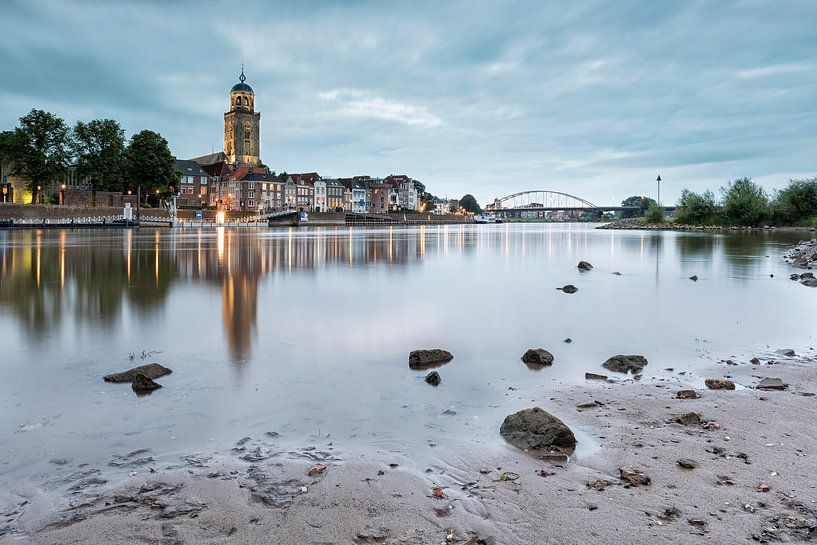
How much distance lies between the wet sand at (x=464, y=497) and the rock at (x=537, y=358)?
3.25m

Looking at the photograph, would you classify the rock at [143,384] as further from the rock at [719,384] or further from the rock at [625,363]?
the rock at [719,384]

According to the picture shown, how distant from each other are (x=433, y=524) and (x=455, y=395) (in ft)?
11.5

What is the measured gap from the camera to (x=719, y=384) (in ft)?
27.5

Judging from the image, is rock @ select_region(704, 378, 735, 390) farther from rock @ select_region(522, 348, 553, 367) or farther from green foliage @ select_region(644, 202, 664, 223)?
green foliage @ select_region(644, 202, 664, 223)

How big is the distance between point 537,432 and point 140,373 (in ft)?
18.9

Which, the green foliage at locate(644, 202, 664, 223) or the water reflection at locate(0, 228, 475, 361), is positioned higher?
the green foliage at locate(644, 202, 664, 223)

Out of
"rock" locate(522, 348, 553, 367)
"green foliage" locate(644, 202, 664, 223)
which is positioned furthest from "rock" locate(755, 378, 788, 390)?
"green foliage" locate(644, 202, 664, 223)

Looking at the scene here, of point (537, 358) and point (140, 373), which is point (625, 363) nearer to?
point (537, 358)

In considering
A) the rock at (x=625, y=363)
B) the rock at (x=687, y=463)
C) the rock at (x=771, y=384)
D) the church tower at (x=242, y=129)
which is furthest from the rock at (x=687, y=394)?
the church tower at (x=242, y=129)

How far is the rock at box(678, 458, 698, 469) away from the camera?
559cm

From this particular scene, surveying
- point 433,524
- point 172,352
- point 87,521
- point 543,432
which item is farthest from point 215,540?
point 172,352

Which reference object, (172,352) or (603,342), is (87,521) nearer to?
(172,352)

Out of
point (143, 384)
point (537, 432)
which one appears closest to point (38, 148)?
point (143, 384)

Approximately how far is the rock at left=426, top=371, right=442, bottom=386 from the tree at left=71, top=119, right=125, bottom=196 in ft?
343
